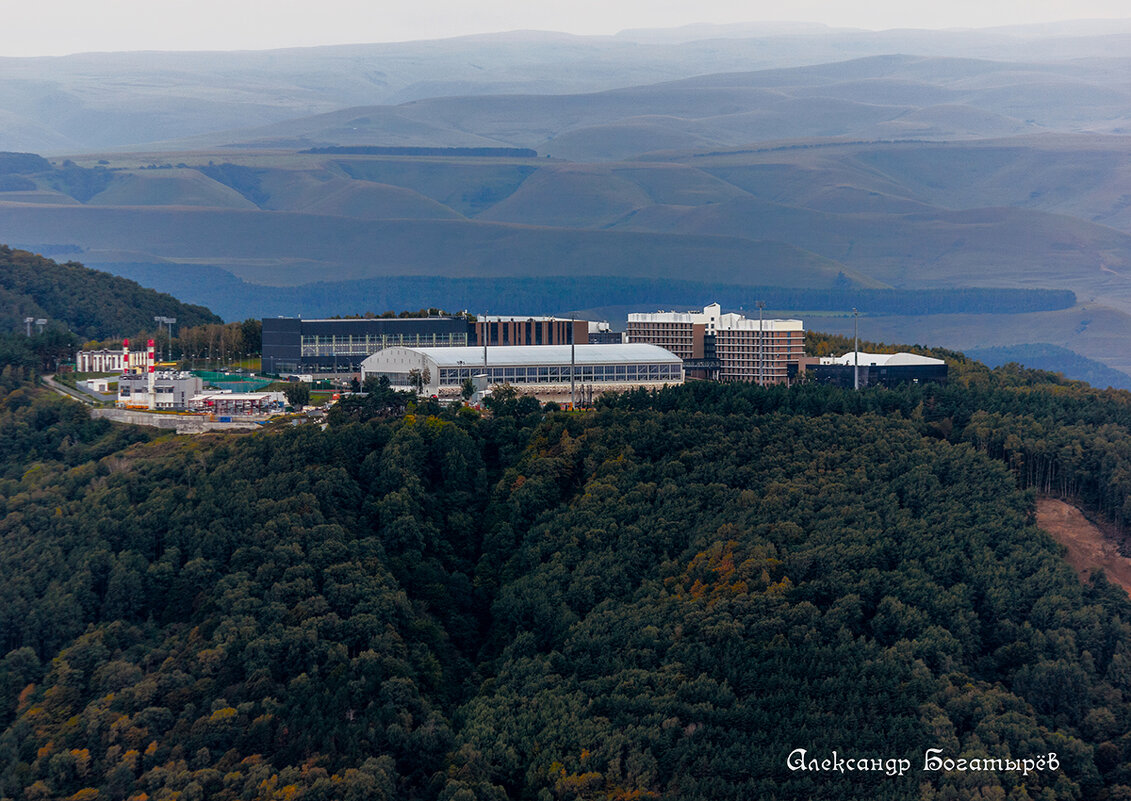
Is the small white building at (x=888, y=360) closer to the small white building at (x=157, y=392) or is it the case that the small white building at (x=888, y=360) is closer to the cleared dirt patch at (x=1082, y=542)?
the cleared dirt patch at (x=1082, y=542)

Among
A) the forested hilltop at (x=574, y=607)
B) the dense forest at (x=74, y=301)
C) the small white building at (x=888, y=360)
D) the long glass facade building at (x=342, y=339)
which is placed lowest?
the forested hilltop at (x=574, y=607)

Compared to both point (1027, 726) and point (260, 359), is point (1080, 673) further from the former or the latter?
point (260, 359)

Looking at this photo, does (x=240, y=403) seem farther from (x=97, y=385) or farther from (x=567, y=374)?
(x=567, y=374)

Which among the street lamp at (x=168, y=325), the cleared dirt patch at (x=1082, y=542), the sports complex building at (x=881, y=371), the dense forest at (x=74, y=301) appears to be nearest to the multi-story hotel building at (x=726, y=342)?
the sports complex building at (x=881, y=371)

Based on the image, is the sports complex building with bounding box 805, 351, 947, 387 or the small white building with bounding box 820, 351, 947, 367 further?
the small white building with bounding box 820, 351, 947, 367

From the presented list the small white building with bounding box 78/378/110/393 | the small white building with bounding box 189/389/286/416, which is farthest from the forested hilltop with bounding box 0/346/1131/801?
the small white building with bounding box 78/378/110/393

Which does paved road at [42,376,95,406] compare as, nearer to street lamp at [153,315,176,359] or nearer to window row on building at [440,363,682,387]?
street lamp at [153,315,176,359]
